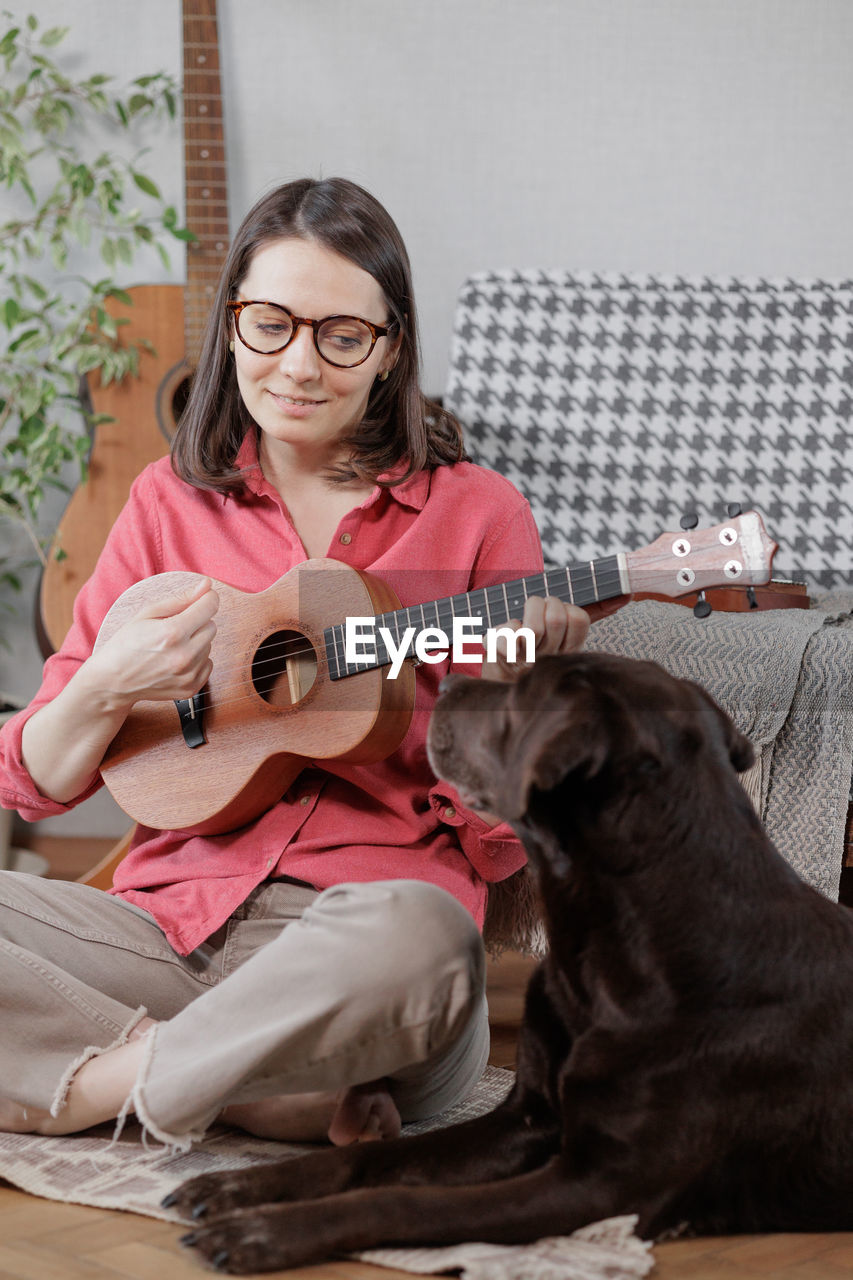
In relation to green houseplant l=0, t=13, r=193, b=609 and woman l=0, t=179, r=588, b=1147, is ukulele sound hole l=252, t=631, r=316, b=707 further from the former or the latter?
green houseplant l=0, t=13, r=193, b=609

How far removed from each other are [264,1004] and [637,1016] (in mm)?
307

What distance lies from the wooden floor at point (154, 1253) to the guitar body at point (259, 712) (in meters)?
0.39

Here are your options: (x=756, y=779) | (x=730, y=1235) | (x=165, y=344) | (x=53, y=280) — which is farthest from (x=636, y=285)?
(x=730, y=1235)

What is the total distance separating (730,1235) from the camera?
0.99 m

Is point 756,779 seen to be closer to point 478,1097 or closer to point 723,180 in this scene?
point 478,1097

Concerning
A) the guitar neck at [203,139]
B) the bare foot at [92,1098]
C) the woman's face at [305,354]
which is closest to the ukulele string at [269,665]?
the woman's face at [305,354]

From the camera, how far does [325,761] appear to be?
1253 mm

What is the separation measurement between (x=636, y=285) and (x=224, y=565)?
3.69 ft

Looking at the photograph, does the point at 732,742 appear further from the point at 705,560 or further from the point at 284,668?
the point at 284,668

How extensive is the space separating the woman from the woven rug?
0.03 metres

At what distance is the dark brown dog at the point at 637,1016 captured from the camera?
2.91 feet

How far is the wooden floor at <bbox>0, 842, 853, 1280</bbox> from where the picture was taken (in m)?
0.89

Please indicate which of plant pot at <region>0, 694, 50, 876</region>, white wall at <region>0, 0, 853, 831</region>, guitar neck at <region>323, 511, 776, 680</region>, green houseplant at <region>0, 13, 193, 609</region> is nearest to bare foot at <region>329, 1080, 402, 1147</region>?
guitar neck at <region>323, 511, 776, 680</region>

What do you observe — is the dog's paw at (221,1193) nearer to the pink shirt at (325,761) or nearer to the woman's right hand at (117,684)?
the pink shirt at (325,761)
